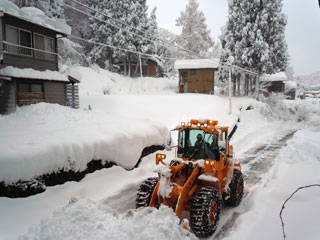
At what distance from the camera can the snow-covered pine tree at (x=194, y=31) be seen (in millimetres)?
53906

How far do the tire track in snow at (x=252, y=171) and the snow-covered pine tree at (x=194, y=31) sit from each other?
39.1 meters

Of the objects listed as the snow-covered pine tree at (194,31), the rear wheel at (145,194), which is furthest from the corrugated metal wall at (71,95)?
the snow-covered pine tree at (194,31)

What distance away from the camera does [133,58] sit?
39.6m

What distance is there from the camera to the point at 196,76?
36.8m

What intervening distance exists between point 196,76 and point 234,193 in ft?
102

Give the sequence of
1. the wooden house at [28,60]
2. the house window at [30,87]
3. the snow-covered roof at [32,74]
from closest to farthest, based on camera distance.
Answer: the snow-covered roof at [32,74], the wooden house at [28,60], the house window at [30,87]

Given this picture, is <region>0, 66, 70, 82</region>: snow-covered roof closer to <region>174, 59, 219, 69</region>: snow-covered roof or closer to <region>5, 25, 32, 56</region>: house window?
<region>5, 25, 32, 56</region>: house window

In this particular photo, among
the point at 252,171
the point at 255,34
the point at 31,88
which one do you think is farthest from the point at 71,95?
the point at 255,34

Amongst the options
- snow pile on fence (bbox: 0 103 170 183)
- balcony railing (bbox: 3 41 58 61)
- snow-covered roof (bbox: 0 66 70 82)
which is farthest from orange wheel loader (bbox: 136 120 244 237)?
balcony railing (bbox: 3 41 58 61)

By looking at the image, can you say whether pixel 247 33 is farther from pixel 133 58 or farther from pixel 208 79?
pixel 133 58

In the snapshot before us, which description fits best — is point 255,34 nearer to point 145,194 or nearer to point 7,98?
point 7,98

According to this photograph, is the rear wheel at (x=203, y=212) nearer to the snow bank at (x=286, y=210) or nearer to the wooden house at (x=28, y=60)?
the snow bank at (x=286, y=210)

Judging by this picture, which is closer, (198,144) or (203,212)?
(203,212)

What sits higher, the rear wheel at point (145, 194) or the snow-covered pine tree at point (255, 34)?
the snow-covered pine tree at point (255, 34)
